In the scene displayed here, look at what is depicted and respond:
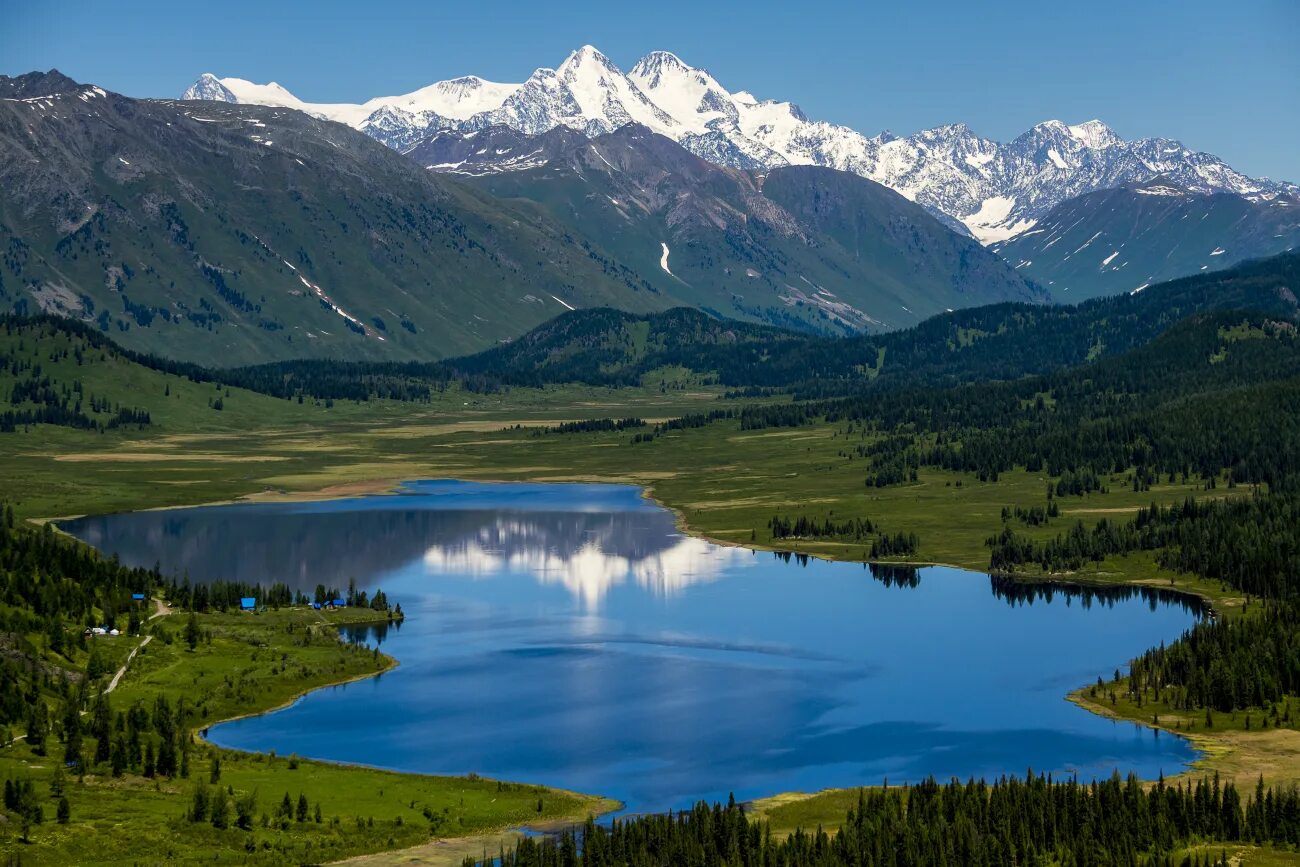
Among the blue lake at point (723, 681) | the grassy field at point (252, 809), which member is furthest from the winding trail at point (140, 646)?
the blue lake at point (723, 681)

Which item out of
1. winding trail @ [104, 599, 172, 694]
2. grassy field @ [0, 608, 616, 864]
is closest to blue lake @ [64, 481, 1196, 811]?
grassy field @ [0, 608, 616, 864]

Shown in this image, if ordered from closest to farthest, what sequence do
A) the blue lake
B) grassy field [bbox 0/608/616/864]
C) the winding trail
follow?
grassy field [bbox 0/608/616/864], the blue lake, the winding trail

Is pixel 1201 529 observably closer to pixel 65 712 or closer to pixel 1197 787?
A: pixel 1197 787

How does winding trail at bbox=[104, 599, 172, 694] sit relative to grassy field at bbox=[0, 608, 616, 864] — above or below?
above

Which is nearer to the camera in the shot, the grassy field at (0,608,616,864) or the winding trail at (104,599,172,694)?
the grassy field at (0,608,616,864)

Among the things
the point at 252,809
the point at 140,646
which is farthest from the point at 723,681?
the point at 252,809

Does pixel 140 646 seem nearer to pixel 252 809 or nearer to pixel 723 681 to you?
pixel 252 809

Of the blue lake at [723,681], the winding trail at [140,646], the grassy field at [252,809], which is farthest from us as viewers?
the winding trail at [140,646]

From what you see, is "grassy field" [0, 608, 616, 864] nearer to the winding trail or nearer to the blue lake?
the winding trail

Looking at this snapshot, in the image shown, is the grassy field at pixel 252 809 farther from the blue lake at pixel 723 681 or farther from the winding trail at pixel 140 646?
the blue lake at pixel 723 681
